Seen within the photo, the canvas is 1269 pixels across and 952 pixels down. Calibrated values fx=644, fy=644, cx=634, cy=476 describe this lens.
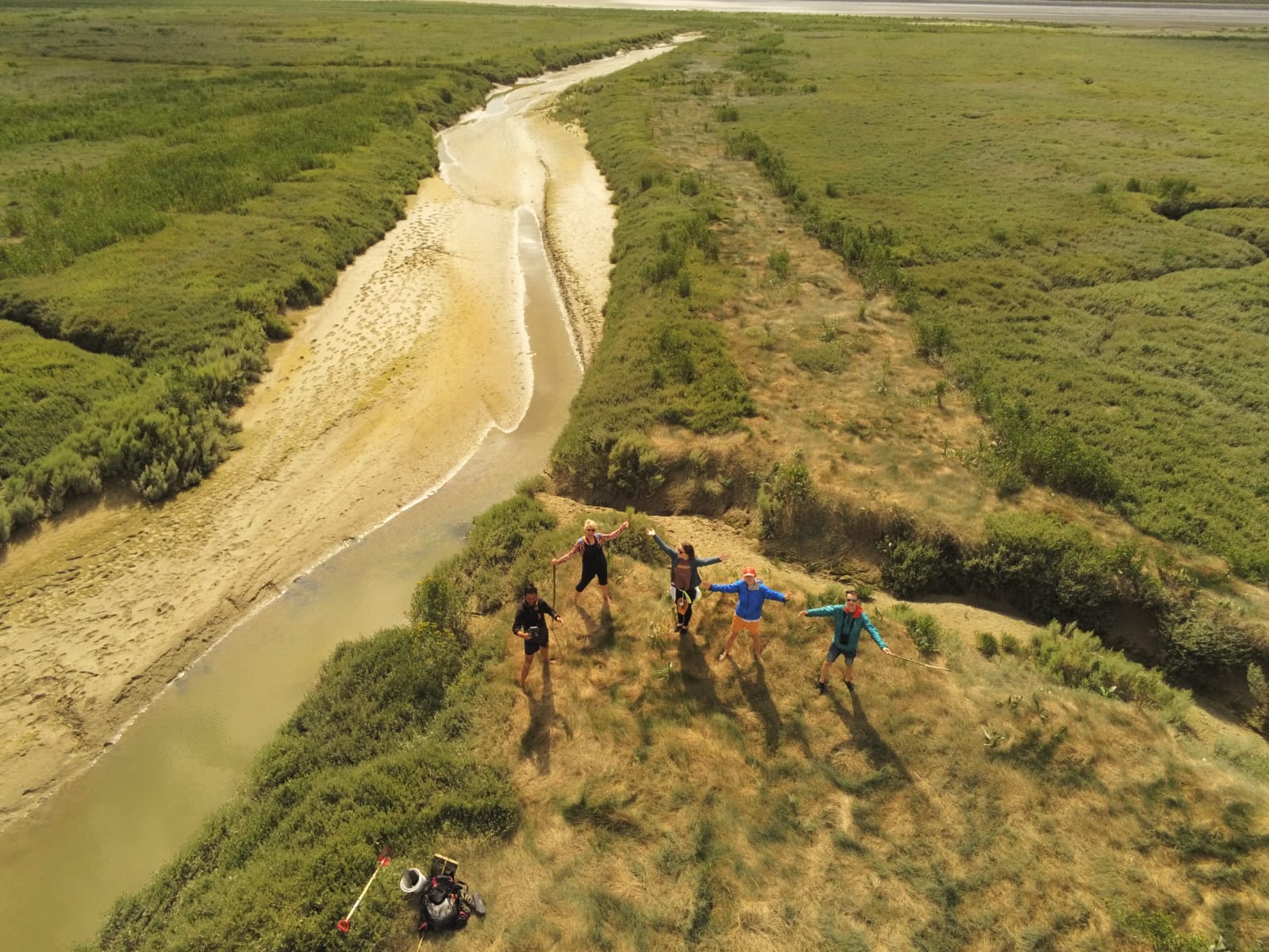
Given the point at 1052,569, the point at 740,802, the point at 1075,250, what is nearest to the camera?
the point at 740,802

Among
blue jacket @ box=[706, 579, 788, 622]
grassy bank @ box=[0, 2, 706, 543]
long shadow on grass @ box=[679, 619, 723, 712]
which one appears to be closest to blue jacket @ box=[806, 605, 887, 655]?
blue jacket @ box=[706, 579, 788, 622]

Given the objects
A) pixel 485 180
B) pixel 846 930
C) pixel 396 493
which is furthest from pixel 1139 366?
pixel 485 180

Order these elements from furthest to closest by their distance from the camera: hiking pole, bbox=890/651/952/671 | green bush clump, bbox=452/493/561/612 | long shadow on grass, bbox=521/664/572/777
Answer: green bush clump, bbox=452/493/561/612 → hiking pole, bbox=890/651/952/671 → long shadow on grass, bbox=521/664/572/777

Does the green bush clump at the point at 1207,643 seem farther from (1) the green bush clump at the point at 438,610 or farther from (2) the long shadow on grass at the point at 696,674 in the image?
(1) the green bush clump at the point at 438,610

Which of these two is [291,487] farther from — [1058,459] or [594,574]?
[1058,459]

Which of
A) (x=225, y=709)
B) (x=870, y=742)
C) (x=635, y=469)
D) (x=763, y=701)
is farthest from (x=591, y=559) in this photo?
(x=225, y=709)

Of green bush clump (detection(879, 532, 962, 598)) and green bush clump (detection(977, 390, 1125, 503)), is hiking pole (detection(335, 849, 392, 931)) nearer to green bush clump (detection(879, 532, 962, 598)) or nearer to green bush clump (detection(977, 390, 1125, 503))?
green bush clump (detection(879, 532, 962, 598))

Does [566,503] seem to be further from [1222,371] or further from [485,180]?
[485,180]
